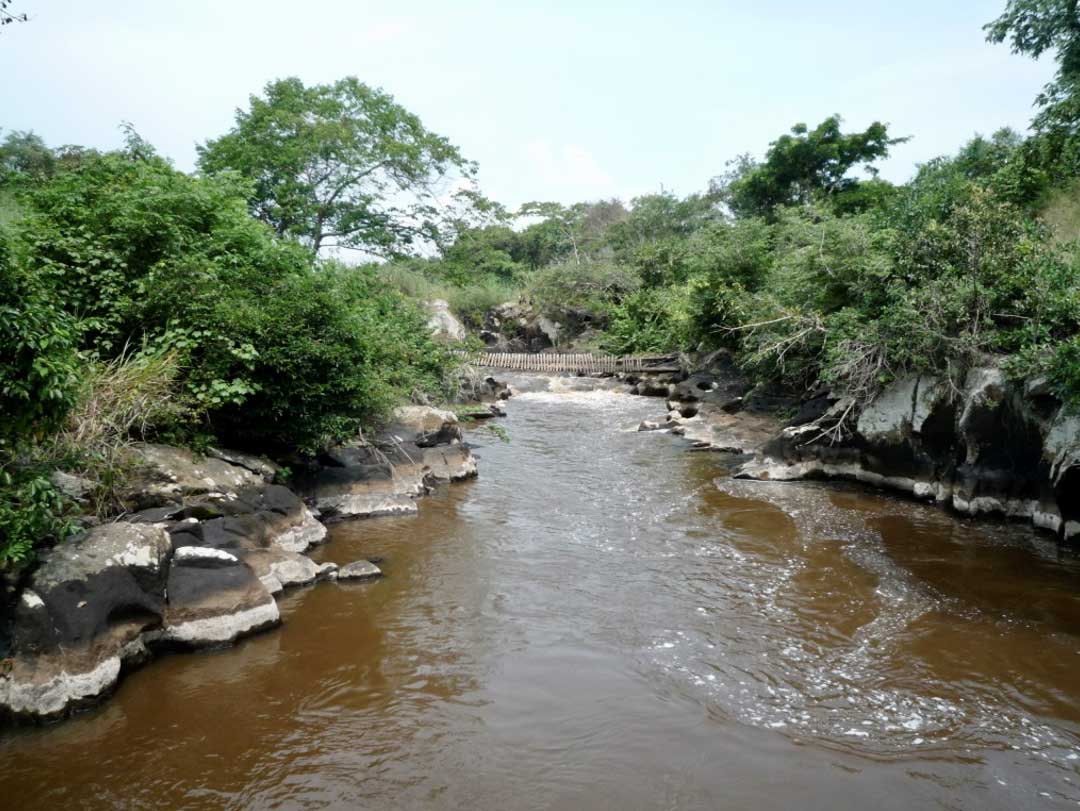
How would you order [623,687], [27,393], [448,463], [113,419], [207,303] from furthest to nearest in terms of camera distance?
[448,463]
[207,303]
[113,419]
[623,687]
[27,393]

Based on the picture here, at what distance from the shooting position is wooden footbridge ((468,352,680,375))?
→ 25828mm

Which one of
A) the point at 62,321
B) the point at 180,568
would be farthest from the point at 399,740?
the point at 62,321

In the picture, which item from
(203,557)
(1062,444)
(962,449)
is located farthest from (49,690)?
(962,449)

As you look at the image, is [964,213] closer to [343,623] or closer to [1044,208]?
[1044,208]

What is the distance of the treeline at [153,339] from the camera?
4742mm

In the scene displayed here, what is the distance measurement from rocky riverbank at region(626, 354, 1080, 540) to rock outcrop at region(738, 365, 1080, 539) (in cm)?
1

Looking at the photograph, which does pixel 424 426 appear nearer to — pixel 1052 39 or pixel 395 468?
pixel 395 468

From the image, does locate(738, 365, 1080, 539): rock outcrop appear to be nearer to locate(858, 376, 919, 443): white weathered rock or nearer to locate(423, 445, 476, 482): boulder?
locate(858, 376, 919, 443): white weathered rock

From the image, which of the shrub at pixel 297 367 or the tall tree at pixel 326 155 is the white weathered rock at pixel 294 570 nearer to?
the shrub at pixel 297 367

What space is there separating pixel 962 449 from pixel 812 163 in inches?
901

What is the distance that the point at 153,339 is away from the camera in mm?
7719

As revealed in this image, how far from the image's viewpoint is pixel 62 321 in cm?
488

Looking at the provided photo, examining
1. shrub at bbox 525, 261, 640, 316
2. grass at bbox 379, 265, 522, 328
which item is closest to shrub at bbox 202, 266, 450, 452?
grass at bbox 379, 265, 522, 328

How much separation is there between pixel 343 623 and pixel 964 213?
9.95m
